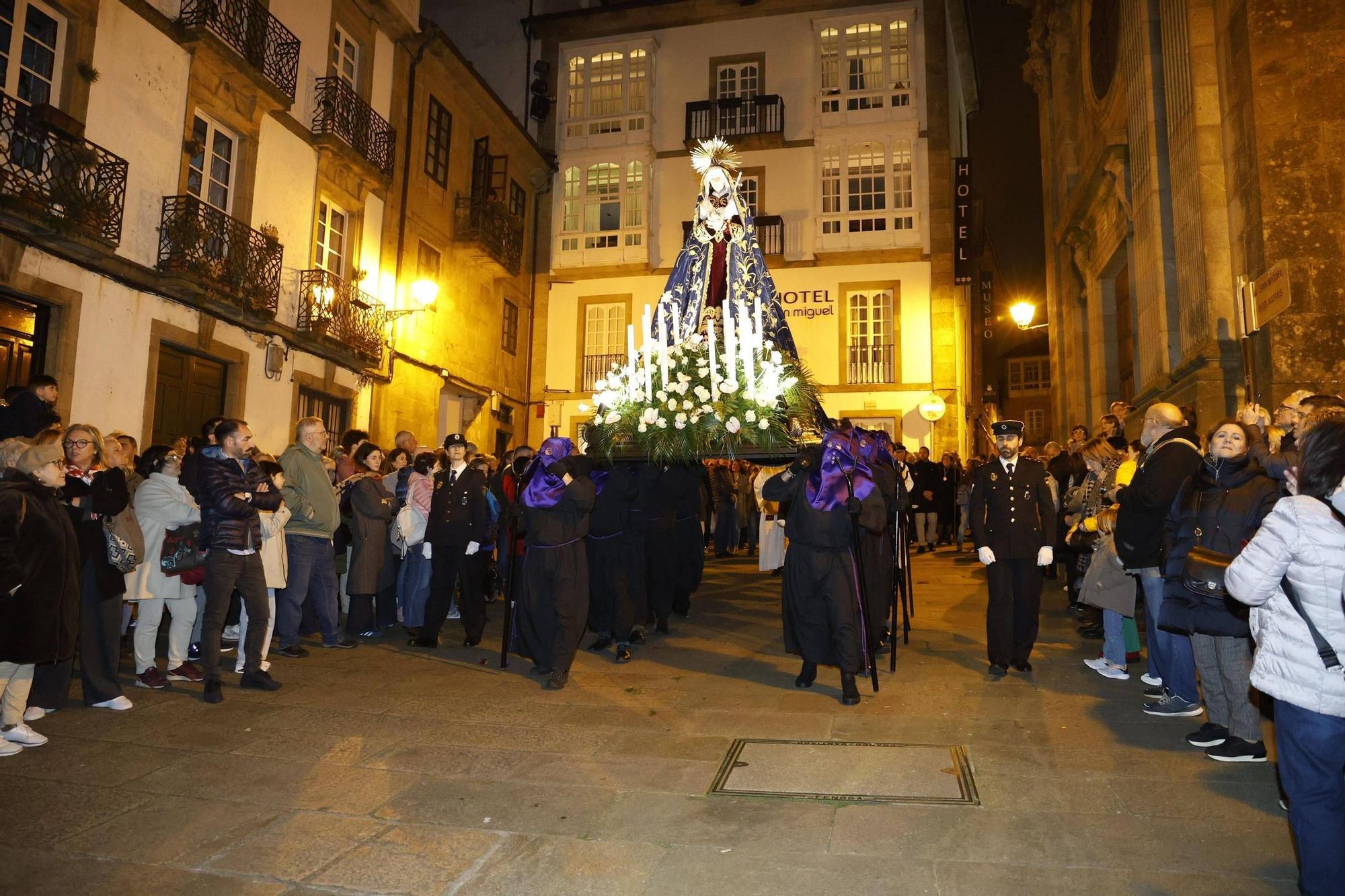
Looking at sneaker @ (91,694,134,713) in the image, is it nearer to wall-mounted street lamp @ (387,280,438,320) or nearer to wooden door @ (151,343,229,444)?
wooden door @ (151,343,229,444)

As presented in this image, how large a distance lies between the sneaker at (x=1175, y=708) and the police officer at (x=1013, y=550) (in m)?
1.21

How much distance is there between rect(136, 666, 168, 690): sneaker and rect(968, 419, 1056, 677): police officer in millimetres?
6243

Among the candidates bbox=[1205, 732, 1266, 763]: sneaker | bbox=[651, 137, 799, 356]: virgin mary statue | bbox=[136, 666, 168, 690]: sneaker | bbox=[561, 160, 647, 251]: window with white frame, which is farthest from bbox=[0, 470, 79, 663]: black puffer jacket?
bbox=[561, 160, 647, 251]: window with white frame

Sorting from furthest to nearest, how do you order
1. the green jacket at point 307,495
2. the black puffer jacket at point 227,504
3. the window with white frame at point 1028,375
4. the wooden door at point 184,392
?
the window with white frame at point 1028,375 → the wooden door at point 184,392 → the green jacket at point 307,495 → the black puffer jacket at point 227,504

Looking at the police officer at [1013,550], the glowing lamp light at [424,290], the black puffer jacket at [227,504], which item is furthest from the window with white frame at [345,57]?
the police officer at [1013,550]

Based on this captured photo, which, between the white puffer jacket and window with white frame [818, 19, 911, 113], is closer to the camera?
the white puffer jacket

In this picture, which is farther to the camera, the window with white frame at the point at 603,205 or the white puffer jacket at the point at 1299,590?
the window with white frame at the point at 603,205

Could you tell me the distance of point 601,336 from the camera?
85.2 feet

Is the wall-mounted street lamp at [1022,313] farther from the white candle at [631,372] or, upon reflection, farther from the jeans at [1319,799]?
the jeans at [1319,799]

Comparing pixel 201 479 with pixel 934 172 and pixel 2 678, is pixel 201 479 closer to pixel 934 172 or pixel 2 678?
pixel 2 678

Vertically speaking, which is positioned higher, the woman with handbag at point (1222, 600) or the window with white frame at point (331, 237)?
the window with white frame at point (331, 237)

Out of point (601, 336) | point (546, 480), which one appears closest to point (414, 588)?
point (546, 480)

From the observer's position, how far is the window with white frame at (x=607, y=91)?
26359mm

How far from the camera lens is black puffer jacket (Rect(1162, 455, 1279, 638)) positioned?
15.6ft
